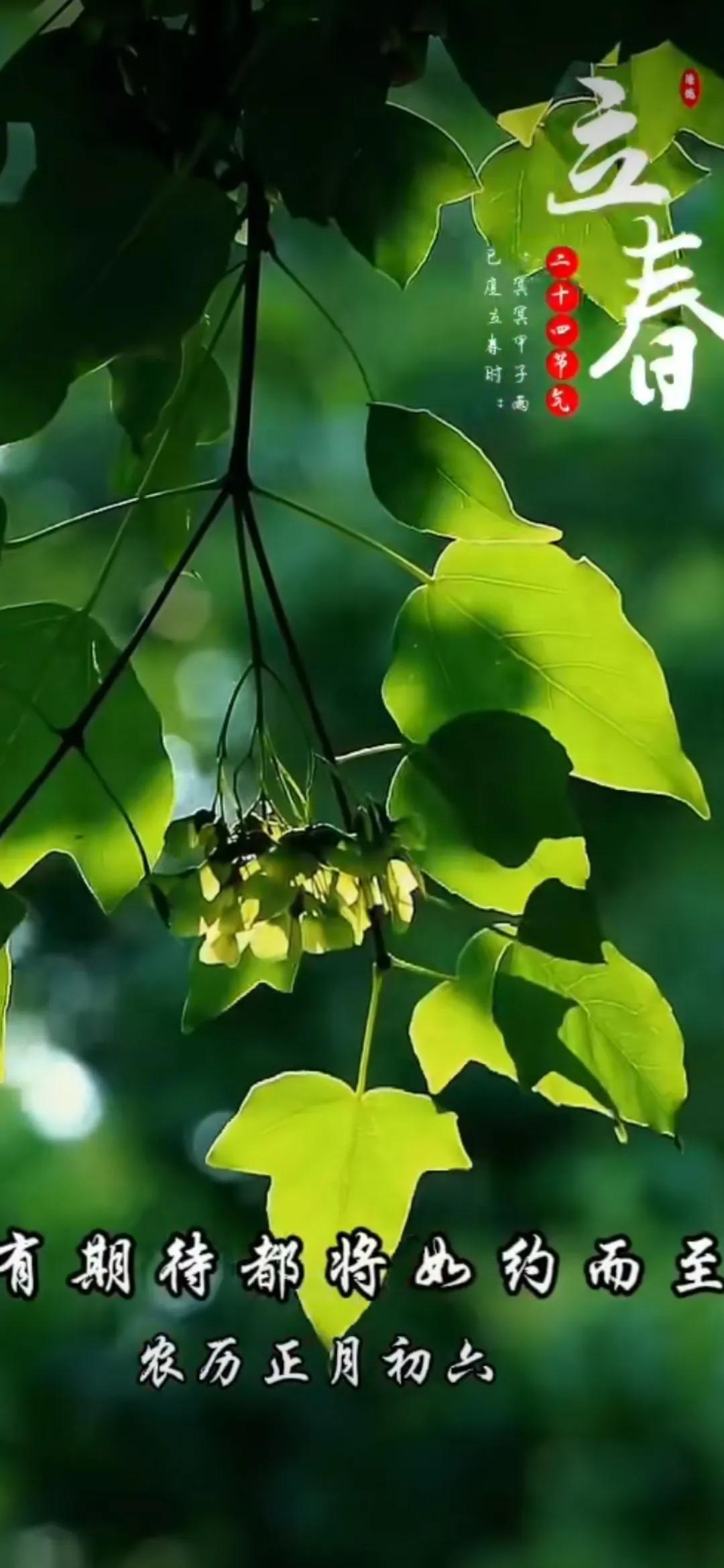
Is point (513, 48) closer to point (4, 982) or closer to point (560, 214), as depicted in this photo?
point (560, 214)

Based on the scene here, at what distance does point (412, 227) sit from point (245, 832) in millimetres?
236

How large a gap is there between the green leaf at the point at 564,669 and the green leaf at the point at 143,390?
0.13 m

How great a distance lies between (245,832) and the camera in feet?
1.95

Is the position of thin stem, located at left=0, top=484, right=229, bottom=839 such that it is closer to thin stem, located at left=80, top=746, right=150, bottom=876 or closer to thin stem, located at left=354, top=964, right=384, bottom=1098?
thin stem, located at left=80, top=746, right=150, bottom=876

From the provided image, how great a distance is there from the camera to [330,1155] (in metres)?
0.66

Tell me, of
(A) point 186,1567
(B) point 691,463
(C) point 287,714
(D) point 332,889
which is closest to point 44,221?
(D) point 332,889

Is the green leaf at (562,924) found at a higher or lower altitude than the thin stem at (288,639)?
lower

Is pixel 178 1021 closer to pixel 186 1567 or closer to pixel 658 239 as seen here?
pixel 186 1567

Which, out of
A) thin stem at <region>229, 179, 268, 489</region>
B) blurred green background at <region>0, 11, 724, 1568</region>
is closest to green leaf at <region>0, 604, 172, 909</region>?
thin stem at <region>229, 179, 268, 489</region>

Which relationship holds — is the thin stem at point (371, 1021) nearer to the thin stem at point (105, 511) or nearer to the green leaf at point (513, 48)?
the thin stem at point (105, 511)

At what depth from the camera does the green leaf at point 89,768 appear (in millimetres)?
628

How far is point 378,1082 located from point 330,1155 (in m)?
0.22

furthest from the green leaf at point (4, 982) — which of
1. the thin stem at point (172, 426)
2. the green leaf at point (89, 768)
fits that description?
the thin stem at point (172, 426)

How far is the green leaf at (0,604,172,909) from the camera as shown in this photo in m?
0.63
